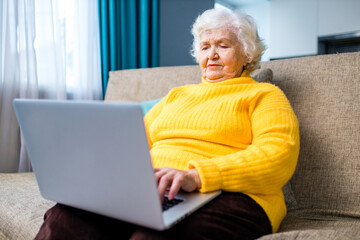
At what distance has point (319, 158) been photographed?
3.69 ft

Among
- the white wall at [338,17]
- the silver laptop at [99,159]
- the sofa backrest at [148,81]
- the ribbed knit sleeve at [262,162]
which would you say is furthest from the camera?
the white wall at [338,17]

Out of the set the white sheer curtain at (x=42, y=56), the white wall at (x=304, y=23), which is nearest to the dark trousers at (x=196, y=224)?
the white sheer curtain at (x=42, y=56)

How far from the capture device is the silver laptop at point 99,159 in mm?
546

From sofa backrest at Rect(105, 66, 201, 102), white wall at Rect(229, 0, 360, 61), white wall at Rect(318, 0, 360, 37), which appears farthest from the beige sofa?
white wall at Rect(318, 0, 360, 37)

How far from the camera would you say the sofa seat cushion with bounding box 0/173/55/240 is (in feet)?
3.31

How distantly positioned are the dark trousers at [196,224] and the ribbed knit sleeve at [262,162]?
4 cm

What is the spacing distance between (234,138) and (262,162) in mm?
175

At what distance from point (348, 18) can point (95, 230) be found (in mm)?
3880

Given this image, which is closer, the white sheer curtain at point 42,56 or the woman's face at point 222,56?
the woman's face at point 222,56

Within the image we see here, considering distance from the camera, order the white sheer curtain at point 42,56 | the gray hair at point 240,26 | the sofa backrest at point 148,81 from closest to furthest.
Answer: the gray hair at point 240,26, the sofa backrest at point 148,81, the white sheer curtain at point 42,56

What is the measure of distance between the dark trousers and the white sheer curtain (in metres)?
1.30

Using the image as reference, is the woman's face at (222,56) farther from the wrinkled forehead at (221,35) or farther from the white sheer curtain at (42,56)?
the white sheer curtain at (42,56)

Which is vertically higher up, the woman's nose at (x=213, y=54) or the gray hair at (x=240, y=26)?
the gray hair at (x=240, y=26)

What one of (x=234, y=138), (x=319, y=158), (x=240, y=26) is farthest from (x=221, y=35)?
(x=319, y=158)
